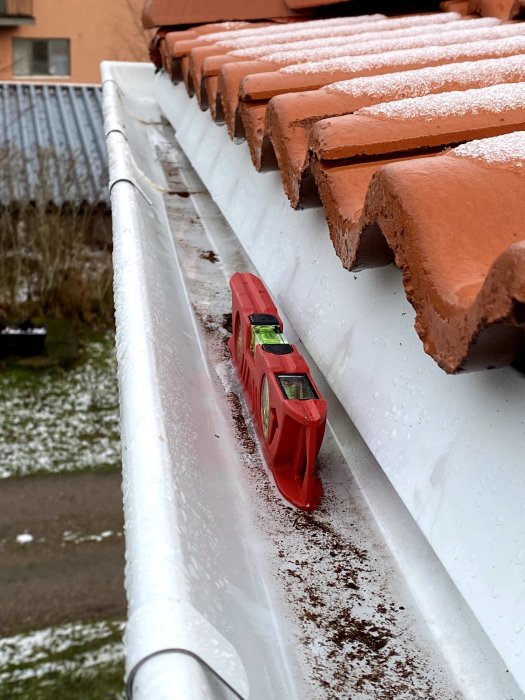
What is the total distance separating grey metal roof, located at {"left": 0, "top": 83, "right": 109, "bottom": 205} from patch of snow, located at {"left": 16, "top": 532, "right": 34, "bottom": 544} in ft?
14.5

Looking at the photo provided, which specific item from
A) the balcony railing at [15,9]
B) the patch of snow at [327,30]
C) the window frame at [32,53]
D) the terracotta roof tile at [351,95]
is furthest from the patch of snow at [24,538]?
the window frame at [32,53]

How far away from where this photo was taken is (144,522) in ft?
3.43

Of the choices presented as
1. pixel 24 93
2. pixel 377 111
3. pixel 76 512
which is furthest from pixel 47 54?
pixel 377 111

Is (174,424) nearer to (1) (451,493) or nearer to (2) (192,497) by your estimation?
(2) (192,497)

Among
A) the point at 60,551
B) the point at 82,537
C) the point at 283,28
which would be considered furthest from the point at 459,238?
the point at 82,537

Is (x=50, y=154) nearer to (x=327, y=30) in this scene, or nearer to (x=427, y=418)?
(x=327, y=30)

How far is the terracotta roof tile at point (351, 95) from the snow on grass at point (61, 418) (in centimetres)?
602

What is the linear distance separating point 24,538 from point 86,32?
13.5m

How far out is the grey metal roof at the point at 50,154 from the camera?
370 inches

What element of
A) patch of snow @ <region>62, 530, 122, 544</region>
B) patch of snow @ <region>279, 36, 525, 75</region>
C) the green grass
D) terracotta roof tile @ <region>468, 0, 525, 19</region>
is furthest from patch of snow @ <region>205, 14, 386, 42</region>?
patch of snow @ <region>62, 530, 122, 544</region>

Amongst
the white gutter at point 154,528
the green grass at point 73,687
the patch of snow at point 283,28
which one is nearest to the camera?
the white gutter at point 154,528

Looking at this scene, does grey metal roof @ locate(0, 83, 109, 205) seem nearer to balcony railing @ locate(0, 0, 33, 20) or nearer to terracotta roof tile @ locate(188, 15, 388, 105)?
terracotta roof tile @ locate(188, 15, 388, 105)

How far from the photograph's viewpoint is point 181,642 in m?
0.86

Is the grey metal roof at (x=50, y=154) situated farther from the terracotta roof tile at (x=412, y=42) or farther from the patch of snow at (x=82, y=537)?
the terracotta roof tile at (x=412, y=42)
